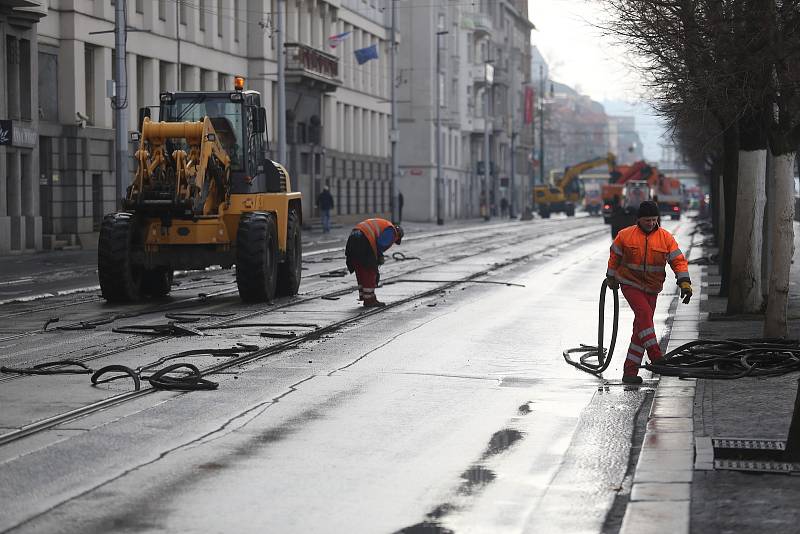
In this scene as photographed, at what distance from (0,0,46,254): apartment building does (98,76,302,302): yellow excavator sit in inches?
720

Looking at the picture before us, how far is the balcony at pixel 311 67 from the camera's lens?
67.4 meters

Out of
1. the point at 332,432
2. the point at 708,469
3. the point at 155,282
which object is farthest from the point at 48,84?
the point at 708,469

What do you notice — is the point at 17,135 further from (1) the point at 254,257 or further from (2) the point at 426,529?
(2) the point at 426,529

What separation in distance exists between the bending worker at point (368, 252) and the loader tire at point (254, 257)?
4.06 ft

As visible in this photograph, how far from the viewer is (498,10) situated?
419ft

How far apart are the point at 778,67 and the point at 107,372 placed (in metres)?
7.26

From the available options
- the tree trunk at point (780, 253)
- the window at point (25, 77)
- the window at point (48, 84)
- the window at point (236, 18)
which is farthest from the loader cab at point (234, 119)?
the window at point (236, 18)

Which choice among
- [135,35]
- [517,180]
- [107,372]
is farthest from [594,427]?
[517,180]

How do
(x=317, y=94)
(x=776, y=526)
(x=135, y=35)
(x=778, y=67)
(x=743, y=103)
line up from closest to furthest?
(x=776, y=526), (x=778, y=67), (x=743, y=103), (x=135, y=35), (x=317, y=94)

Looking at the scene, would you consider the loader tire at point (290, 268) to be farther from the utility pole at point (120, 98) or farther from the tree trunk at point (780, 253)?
the utility pole at point (120, 98)

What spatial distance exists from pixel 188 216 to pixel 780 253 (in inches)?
366

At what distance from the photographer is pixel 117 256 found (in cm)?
2286

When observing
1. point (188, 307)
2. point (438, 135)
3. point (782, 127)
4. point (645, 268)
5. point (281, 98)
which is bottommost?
point (188, 307)

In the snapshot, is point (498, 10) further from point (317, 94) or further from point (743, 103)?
point (743, 103)
